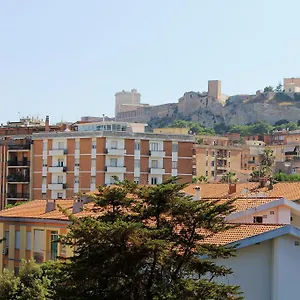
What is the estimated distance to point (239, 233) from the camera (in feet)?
72.2

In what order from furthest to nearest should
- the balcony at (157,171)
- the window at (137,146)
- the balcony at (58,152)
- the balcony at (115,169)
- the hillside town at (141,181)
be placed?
the window at (137,146)
the balcony at (58,152)
the balcony at (157,171)
the balcony at (115,169)
the hillside town at (141,181)

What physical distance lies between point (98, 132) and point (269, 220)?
5681 cm

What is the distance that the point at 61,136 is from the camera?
86.4 m

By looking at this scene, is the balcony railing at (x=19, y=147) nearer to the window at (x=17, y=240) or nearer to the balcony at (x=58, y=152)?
the balcony at (x=58, y=152)

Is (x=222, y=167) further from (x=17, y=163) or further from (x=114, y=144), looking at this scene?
(x=114, y=144)

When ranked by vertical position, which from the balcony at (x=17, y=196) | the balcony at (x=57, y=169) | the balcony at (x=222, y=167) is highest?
the balcony at (x=57, y=169)

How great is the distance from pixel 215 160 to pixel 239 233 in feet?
359

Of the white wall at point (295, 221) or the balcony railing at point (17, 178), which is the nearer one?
the white wall at point (295, 221)

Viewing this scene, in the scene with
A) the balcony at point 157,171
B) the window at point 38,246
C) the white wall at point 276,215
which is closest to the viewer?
the white wall at point 276,215

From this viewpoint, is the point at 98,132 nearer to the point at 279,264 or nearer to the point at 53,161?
the point at 53,161

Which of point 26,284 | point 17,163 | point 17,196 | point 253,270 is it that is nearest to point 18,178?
point 17,196

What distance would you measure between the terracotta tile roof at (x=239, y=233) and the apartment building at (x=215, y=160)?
10265cm

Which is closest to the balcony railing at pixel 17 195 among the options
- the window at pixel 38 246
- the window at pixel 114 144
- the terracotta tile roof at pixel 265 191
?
the window at pixel 114 144

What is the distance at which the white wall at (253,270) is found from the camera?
21.8 meters
